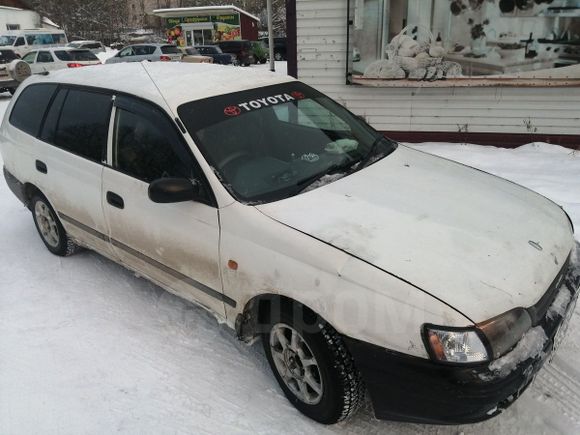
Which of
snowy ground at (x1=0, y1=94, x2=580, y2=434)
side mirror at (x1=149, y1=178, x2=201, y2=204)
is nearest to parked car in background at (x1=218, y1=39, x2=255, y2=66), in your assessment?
snowy ground at (x1=0, y1=94, x2=580, y2=434)

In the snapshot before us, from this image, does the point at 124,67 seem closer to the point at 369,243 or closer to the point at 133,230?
the point at 133,230

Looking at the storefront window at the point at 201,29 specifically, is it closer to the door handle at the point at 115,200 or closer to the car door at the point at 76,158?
the car door at the point at 76,158

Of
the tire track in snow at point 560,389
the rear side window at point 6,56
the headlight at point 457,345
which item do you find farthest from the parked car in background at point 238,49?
the headlight at point 457,345

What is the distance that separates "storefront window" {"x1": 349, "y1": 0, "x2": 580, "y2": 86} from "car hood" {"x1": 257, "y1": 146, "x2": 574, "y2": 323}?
15.7 feet

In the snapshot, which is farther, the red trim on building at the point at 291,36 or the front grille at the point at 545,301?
the red trim on building at the point at 291,36

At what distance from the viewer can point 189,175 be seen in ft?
9.07

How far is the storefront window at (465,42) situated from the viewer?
22.1 feet

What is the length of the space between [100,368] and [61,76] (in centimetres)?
248

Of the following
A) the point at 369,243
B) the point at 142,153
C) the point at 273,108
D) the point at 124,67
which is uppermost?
the point at 124,67

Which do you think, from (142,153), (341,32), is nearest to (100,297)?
(142,153)

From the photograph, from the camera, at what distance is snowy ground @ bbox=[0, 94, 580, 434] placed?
2.51 m

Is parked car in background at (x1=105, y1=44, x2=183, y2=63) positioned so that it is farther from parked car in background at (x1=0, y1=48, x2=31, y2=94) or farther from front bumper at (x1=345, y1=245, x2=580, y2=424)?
front bumper at (x1=345, y1=245, x2=580, y2=424)

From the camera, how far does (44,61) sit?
54.8 ft

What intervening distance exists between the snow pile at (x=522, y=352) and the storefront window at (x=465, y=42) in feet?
19.4
